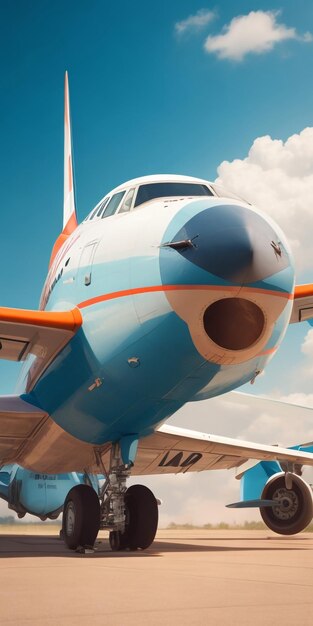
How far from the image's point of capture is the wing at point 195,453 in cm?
1430

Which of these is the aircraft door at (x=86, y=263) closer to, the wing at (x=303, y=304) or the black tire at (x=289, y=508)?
the wing at (x=303, y=304)

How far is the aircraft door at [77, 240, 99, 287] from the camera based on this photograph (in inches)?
391

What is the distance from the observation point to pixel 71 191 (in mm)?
22625

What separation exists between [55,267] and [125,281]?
11.1 ft

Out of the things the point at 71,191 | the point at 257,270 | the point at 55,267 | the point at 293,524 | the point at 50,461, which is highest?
the point at 71,191

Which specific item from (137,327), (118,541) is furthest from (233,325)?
(118,541)

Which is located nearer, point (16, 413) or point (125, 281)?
point (125, 281)

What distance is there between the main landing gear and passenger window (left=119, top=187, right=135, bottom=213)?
377 centimetres

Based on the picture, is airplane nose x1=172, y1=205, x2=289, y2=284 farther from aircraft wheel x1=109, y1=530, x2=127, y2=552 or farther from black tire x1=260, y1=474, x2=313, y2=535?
black tire x1=260, y1=474, x2=313, y2=535

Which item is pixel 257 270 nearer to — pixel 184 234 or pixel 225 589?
pixel 184 234

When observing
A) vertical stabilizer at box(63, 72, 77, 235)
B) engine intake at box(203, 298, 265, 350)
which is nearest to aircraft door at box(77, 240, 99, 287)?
engine intake at box(203, 298, 265, 350)

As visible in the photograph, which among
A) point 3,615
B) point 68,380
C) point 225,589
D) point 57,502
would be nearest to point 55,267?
point 68,380

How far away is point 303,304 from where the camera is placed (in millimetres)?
10586

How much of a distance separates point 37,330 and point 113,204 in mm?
2254
